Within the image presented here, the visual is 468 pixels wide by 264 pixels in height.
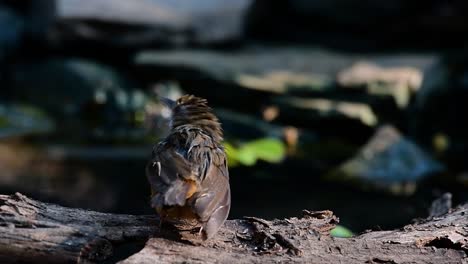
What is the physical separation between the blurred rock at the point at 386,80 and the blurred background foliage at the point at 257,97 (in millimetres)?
17

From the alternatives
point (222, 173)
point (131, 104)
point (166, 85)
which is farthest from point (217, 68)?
point (222, 173)

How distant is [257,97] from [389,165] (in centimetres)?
190

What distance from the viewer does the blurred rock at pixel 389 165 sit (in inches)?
244

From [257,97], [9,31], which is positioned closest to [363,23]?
[257,97]

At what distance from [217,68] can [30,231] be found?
5802 millimetres

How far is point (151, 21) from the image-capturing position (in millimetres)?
8781

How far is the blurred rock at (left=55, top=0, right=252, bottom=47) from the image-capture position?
870 cm

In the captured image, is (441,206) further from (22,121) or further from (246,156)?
(22,121)

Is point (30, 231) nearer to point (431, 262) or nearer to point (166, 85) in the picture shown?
point (431, 262)

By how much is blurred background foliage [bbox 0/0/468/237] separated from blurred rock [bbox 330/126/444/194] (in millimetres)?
12

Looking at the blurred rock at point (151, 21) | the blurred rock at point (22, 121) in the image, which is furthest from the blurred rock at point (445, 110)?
the blurred rock at point (22, 121)

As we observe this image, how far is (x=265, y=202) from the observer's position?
536 cm

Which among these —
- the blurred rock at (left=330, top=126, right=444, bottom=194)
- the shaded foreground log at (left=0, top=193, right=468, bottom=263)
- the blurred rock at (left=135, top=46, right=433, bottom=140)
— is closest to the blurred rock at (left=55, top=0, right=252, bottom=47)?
the blurred rock at (left=135, top=46, right=433, bottom=140)

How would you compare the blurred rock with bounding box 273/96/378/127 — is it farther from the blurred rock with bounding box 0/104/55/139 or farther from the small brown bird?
the small brown bird
